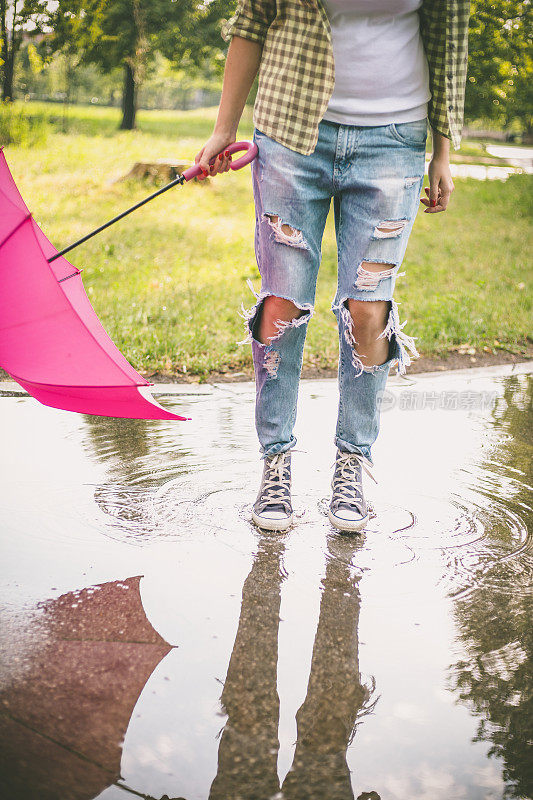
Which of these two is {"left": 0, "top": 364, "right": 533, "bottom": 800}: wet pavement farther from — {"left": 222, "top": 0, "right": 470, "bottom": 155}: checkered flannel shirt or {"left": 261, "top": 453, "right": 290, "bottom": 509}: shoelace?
{"left": 222, "top": 0, "right": 470, "bottom": 155}: checkered flannel shirt

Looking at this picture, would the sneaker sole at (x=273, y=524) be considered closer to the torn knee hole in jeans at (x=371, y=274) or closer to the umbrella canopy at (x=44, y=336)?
the umbrella canopy at (x=44, y=336)

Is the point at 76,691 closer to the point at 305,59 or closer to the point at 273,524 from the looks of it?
the point at 273,524

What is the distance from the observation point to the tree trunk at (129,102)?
22047mm

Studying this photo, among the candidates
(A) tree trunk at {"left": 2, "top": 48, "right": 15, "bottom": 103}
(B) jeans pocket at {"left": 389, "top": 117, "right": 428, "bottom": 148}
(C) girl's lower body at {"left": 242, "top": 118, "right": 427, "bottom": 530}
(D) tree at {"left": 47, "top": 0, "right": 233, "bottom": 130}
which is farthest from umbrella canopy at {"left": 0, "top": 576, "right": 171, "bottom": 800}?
(D) tree at {"left": 47, "top": 0, "right": 233, "bottom": 130}

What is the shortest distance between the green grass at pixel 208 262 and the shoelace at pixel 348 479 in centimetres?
198

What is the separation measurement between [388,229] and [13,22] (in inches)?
453

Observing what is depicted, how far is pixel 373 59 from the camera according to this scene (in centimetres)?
233

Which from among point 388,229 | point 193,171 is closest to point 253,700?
point 388,229

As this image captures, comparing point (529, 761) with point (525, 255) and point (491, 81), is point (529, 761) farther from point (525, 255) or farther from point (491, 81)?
point (491, 81)

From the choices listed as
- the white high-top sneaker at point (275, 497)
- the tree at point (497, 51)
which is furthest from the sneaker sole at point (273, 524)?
the tree at point (497, 51)

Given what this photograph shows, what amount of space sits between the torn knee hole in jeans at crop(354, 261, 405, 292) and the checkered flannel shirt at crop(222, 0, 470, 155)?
373 millimetres

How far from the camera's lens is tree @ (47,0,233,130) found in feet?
68.0

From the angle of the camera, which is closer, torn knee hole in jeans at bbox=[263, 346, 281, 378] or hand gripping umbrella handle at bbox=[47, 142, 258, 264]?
hand gripping umbrella handle at bbox=[47, 142, 258, 264]

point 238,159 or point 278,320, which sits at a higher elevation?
point 238,159
